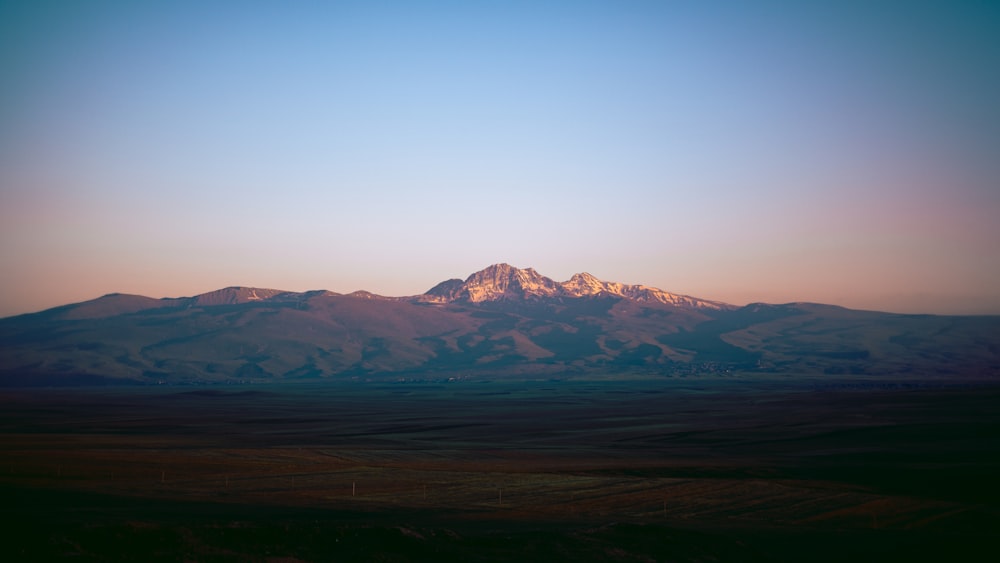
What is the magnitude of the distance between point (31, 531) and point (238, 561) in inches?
321

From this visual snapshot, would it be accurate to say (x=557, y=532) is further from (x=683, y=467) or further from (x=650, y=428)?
(x=650, y=428)

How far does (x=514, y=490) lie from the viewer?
2319 inches

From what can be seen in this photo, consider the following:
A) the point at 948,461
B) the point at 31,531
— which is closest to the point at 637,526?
the point at 31,531

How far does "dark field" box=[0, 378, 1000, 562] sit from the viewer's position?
3619cm

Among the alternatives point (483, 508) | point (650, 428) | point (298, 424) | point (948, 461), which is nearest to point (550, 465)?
point (483, 508)

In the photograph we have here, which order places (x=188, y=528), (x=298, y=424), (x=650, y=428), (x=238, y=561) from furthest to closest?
1. (x=298, y=424)
2. (x=650, y=428)
3. (x=188, y=528)
4. (x=238, y=561)

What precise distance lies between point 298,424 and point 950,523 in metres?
103

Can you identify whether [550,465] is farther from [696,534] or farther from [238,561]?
[238,561]

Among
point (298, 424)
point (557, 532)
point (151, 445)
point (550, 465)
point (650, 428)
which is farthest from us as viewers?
point (298, 424)

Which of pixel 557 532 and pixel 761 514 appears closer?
pixel 557 532

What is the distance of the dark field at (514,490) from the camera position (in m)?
36.2

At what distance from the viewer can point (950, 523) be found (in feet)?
158

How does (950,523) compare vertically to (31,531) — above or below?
below

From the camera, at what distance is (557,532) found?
40.4 m
